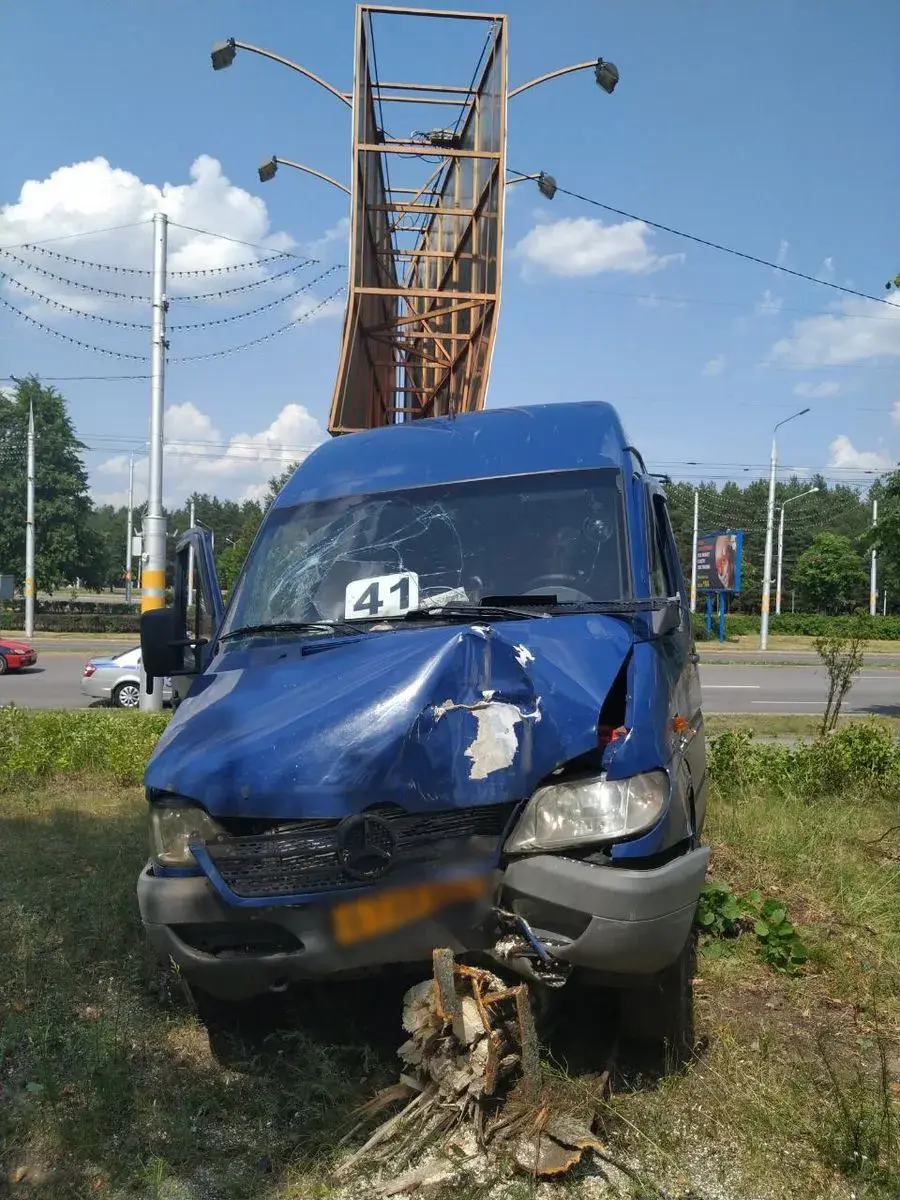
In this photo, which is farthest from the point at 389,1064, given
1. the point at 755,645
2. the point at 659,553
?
the point at 755,645

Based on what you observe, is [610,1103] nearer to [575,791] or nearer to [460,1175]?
[460,1175]

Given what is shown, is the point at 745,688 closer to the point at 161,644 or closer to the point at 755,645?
the point at 161,644

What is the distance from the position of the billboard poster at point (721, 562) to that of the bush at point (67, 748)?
113 feet

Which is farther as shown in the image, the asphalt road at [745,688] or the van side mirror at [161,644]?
the asphalt road at [745,688]

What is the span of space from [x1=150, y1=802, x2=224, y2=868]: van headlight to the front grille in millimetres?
162

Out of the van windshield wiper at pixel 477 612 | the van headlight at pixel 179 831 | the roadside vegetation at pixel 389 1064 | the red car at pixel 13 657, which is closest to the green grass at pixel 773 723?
A: the roadside vegetation at pixel 389 1064

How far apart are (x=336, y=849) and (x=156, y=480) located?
12.2 metres

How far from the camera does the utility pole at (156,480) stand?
1398cm

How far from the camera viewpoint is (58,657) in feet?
98.4

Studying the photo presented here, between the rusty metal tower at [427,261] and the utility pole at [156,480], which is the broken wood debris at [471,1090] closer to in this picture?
the rusty metal tower at [427,261]

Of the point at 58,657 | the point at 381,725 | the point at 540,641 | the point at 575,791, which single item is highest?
the point at 540,641

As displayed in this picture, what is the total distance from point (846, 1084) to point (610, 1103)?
84 cm

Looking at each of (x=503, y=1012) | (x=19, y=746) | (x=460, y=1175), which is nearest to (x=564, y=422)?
(x=503, y=1012)

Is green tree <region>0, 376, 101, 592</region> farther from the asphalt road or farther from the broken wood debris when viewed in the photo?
the broken wood debris
